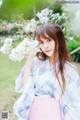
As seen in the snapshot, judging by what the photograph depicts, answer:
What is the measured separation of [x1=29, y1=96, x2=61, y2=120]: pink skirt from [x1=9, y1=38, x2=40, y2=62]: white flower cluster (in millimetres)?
221

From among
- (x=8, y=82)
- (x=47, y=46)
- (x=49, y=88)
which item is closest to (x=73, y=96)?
(x=49, y=88)

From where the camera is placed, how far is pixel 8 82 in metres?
1.60

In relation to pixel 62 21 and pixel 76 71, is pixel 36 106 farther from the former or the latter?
pixel 62 21

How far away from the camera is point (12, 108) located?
1.61m

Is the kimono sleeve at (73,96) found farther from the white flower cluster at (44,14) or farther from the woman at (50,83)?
the white flower cluster at (44,14)

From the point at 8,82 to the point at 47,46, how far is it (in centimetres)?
35

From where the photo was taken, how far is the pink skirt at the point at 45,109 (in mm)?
1414

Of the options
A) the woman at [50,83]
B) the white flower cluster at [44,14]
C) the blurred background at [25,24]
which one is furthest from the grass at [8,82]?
the white flower cluster at [44,14]

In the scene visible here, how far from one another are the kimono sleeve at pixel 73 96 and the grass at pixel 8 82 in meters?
0.29

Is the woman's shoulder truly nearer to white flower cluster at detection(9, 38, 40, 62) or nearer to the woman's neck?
the woman's neck

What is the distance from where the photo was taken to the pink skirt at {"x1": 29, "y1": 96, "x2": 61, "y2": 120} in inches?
55.7

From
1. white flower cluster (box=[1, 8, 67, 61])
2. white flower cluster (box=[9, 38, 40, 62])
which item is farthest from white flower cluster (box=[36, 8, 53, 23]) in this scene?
white flower cluster (box=[9, 38, 40, 62])

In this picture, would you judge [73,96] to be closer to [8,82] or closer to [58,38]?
[58,38]

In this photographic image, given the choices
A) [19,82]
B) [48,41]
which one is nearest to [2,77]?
[19,82]
